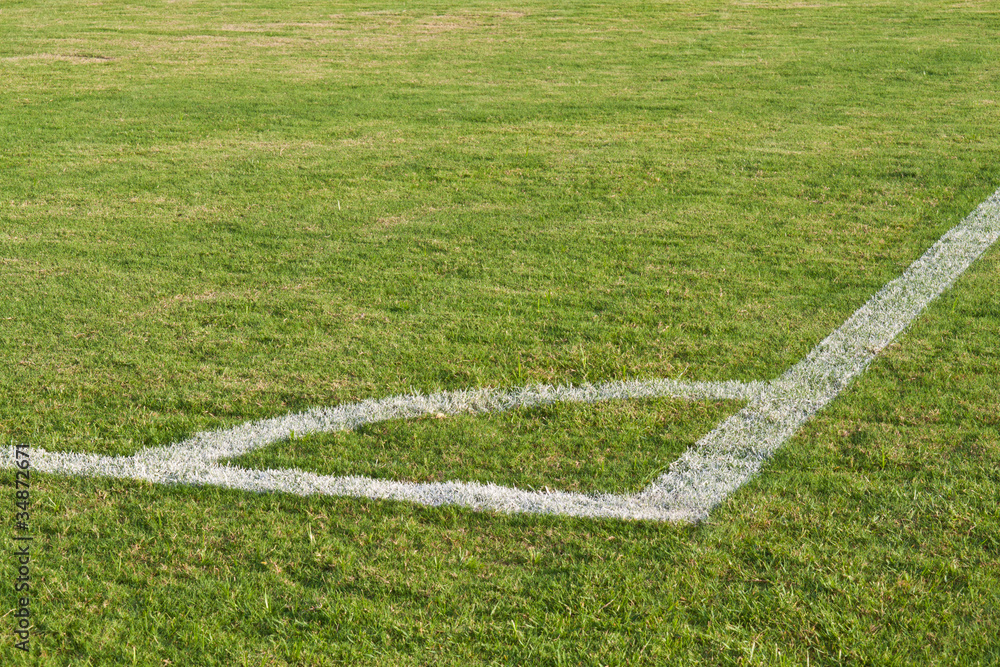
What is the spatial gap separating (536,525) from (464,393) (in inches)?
36.1

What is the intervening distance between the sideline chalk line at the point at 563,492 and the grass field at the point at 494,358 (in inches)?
2.8

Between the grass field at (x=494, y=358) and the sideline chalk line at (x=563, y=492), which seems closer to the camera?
the grass field at (x=494, y=358)

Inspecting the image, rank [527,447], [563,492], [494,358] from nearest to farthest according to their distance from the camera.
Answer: [563,492] < [527,447] < [494,358]

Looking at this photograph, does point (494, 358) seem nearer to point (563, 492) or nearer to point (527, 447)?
point (527, 447)

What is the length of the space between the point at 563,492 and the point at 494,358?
1064 mm

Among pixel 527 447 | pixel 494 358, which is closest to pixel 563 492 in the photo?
pixel 527 447

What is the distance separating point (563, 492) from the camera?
118 inches

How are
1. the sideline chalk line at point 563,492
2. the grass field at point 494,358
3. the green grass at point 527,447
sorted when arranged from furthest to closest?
the green grass at point 527,447 < the sideline chalk line at point 563,492 < the grass field at point 494,358

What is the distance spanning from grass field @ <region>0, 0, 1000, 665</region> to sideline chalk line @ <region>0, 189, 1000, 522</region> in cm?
7

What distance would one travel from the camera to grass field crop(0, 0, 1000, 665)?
98.3 inches

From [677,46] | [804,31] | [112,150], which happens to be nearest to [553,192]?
[112,150]

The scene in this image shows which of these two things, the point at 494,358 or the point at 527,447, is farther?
the point at 494,358

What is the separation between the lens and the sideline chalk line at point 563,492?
297cm

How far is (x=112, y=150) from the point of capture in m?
7.80
